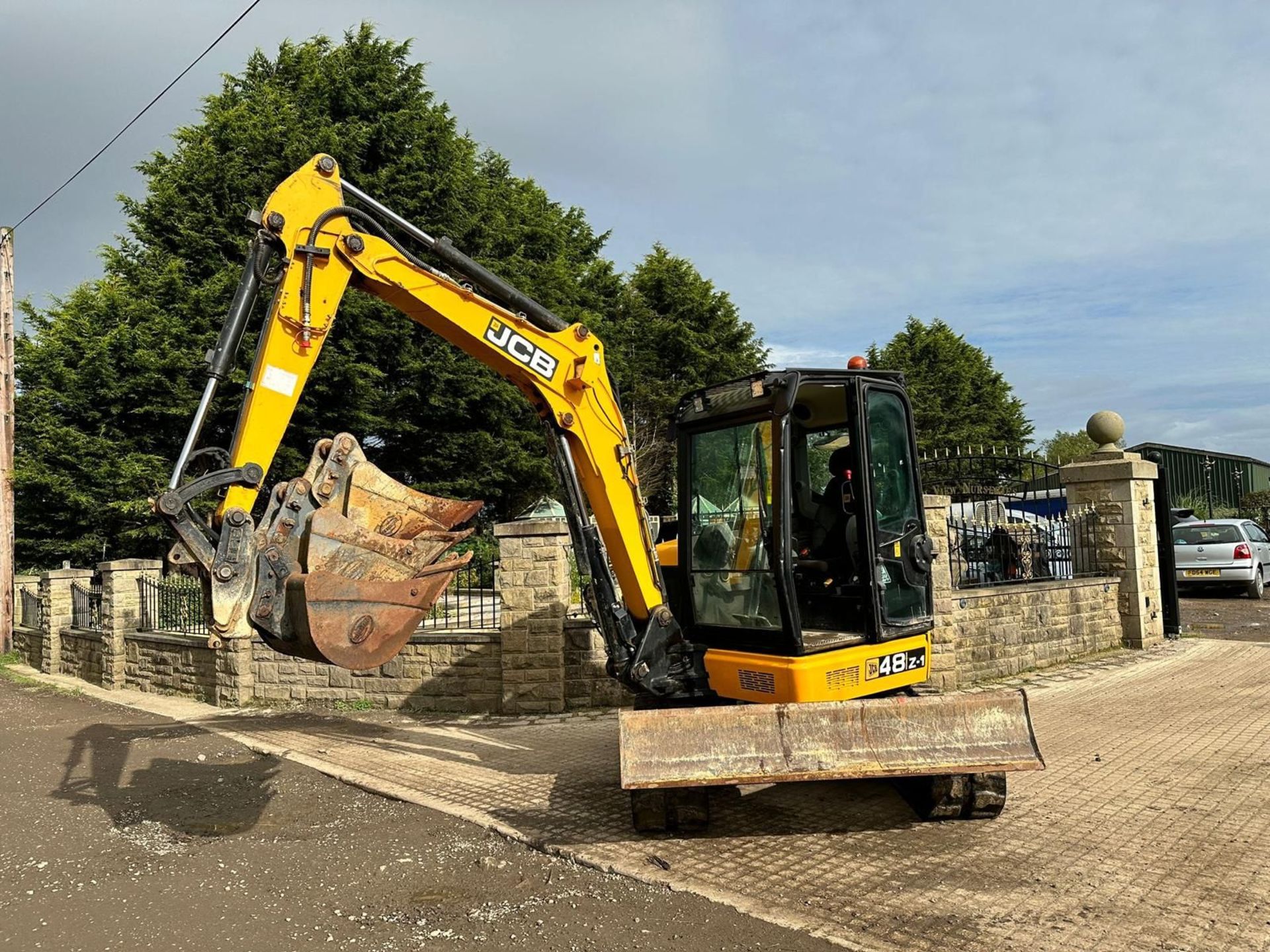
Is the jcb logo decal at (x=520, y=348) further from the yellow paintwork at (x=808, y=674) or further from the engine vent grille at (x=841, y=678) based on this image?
the engine vent grille at (x=841, y=678)

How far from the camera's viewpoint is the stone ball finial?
13.2 meters

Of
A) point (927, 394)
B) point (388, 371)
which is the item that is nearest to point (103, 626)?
point (388, 371)

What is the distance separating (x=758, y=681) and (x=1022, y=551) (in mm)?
7916

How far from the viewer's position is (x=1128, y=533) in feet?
40.7

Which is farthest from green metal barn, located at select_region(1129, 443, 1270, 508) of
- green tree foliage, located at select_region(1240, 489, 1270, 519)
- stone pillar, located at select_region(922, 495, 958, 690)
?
stone pillar, located at select_region(922, 495, 958, 690)

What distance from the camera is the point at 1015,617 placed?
34.8ft

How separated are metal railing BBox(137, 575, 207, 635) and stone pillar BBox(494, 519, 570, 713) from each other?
5156mm

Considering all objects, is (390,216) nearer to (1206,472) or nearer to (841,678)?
(841,678)

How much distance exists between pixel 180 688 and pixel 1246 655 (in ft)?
46.3

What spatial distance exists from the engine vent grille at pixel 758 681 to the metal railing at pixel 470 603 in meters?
4.93

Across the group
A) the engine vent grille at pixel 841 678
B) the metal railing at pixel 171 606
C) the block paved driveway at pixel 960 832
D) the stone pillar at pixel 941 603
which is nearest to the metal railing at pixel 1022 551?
the stone pillar at pixel 941 603

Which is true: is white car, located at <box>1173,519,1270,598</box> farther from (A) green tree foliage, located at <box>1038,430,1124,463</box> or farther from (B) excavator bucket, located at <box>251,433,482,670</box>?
(A) green tree foliage, located at <box>1038,430,1124,463</box>

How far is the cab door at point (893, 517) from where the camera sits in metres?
5.50

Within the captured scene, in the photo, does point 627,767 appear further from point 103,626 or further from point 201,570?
point 103,626
